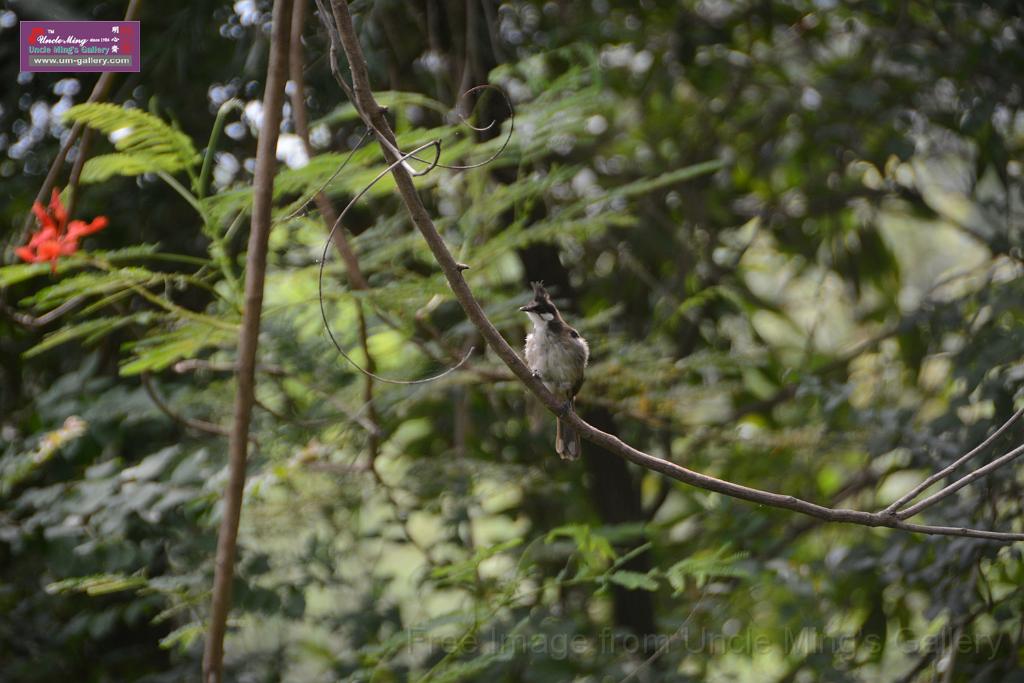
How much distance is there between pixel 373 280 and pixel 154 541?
119cm

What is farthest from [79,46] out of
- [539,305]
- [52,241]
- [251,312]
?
[539,305]

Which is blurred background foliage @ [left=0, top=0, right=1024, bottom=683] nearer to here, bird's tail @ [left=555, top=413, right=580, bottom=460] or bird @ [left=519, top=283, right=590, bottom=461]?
bird @ [left=519, top=283, right=590, bottom=461]

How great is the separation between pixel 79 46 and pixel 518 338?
6.82 ft

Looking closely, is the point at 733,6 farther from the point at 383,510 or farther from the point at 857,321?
the point at 383,510

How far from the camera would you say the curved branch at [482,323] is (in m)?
1.75

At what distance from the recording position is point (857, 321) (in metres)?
5.49

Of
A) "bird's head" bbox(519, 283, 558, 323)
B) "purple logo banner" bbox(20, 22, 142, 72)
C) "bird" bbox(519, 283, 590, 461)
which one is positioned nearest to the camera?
"bird's head" bbox(519, 283, 558, 323)

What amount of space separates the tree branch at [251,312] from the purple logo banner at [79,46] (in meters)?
1.30

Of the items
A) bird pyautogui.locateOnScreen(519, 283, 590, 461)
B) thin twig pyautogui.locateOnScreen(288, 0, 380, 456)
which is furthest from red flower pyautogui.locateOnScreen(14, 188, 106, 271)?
bird pyautogui.locateOnScreen(519, 283, 590, 461)

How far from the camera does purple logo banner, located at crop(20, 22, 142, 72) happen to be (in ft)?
11.5

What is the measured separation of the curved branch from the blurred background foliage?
67cm

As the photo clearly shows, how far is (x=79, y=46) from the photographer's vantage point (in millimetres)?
3596

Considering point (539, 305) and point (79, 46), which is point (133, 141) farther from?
point (79, 46)

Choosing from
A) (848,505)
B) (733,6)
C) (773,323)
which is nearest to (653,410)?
(848,505)
